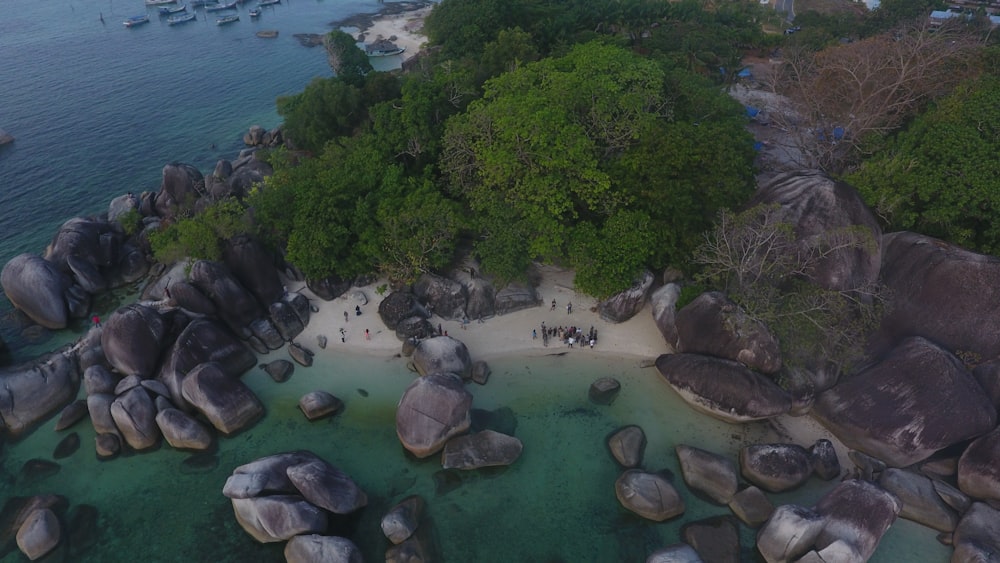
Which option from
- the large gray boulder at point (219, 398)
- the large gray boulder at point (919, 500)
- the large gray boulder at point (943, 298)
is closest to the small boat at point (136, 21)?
the large gray boulder at point (219, 398)

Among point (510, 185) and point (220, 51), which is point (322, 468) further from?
point (220, 51)

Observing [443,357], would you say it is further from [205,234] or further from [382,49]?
[382,49]

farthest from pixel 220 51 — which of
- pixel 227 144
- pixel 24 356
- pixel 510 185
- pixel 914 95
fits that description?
pixel 914 95

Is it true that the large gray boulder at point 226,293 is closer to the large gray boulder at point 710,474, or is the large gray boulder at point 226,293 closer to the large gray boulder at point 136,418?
the large gray boulder at point 136,418

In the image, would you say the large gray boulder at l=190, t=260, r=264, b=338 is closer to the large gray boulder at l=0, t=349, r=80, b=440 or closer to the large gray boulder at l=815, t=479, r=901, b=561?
the large gray boulder at l=0, t=349, r=80, b=440

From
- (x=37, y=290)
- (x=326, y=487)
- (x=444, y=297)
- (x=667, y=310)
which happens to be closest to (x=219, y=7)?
(x=37, y=290)

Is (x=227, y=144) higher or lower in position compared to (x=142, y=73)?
lower
